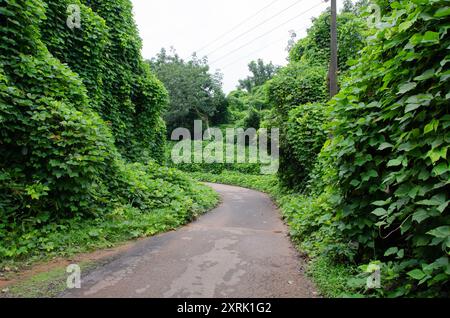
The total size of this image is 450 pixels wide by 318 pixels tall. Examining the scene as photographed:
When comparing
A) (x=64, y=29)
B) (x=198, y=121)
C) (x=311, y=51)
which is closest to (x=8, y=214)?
(x=64, y=29)

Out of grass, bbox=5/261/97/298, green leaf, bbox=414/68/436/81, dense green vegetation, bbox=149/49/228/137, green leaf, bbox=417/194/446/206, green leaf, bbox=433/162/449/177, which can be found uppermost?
dense green vegetation, bbox=149/49/228/137

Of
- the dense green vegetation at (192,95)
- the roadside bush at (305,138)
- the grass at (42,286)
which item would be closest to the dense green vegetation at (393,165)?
the grass at (42,286)

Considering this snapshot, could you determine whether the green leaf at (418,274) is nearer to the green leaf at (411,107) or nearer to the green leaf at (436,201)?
the green leaf at (436,201)

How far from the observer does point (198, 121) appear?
3800cm

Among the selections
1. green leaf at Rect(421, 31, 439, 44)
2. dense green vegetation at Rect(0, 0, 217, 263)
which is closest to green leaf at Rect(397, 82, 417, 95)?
green leaf at Rect(421, 31, 439, 44)

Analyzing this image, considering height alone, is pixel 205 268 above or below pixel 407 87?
below

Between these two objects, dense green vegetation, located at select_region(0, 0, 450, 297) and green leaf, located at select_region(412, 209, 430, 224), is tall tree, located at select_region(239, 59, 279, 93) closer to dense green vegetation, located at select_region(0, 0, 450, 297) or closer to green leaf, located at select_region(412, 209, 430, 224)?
dense green vegetation, located at select_region(0, 0, 450, 297)

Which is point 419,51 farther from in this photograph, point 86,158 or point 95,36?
point 95,36

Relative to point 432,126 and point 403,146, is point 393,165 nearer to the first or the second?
point 403,146

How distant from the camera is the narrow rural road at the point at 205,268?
3.77 m

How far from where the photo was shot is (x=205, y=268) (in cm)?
458

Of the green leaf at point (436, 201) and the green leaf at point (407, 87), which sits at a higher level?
the green leaf at point (407, 87)

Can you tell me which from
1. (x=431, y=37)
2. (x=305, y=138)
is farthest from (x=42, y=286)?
(x=305, y=138)

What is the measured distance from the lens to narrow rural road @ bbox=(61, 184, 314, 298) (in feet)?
12.4
